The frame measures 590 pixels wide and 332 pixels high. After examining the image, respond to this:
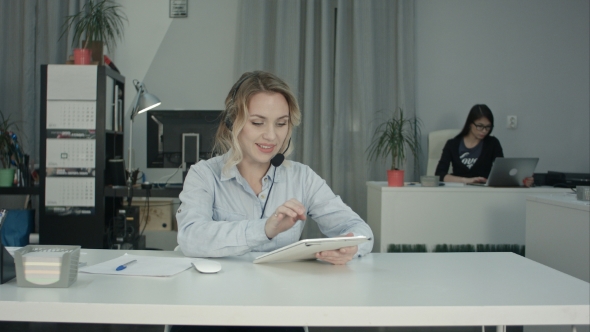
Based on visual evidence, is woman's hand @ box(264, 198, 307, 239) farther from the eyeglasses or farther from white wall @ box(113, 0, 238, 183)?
white wall @ box(113, 0, 238, 183)

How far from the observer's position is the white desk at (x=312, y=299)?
35.4 inches

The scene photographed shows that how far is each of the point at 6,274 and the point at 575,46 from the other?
4574 millimetres

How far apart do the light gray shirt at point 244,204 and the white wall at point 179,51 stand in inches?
112

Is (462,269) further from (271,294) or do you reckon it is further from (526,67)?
(526,67)

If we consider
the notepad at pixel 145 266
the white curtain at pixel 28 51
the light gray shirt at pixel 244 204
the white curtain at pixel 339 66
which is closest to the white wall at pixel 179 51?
the white curtain at pixel 339 66

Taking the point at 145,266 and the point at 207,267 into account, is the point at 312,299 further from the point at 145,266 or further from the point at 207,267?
the point at 145,266

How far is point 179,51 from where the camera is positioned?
14.3 feet

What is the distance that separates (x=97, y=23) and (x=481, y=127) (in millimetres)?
2838

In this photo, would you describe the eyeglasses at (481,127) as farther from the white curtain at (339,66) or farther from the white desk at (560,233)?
the white desk at (560,233)

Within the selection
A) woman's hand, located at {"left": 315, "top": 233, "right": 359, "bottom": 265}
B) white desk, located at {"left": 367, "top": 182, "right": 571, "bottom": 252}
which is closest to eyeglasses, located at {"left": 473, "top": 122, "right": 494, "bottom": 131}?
white desk, located at {"left": 367, "top": 182, "right": 571, "bottom": 252}

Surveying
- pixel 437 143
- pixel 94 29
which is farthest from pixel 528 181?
pixel 94 29

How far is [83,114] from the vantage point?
135 inches

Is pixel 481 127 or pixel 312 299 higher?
pixel 481 127

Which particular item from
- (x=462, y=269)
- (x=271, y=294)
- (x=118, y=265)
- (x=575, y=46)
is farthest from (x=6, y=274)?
(x=575, y=46)
